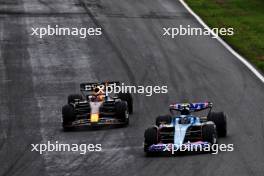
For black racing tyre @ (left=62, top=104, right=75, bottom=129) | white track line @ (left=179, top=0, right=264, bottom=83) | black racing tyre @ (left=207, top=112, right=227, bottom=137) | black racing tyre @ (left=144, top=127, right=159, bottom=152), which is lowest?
black racing tyre @ (left=144, top=127, right=159, bottom=152)

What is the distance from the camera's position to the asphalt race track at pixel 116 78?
20016mm

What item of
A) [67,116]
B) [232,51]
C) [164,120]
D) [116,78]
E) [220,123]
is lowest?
[220,123]

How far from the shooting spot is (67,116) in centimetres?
2378

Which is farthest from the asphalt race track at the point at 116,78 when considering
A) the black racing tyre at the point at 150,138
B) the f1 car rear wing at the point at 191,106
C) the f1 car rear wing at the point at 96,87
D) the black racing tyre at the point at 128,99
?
the f1 car rear wing at the point at 96,87

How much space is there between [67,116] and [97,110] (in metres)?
0.81

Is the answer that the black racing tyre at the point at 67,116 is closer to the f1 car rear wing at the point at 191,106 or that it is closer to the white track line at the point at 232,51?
the f1 car rear wing at the point at 191,106

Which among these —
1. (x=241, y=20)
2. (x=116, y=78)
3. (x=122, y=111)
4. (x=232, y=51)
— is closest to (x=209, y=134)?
(x=122, y=111)

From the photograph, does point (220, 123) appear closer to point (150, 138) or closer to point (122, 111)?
point (150, 138)

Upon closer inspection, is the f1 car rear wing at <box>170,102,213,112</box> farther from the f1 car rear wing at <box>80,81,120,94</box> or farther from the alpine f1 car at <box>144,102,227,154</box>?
the f1 car rear wing at <box>80,81,120,94</box>

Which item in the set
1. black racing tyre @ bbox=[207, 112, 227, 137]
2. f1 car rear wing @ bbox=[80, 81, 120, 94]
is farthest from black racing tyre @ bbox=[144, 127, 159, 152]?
f1 car rear wing @ bbox=[80, 81, 120, 94]

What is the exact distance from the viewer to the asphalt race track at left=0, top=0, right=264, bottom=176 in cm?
2002

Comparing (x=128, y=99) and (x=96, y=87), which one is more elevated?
(x=96, y=87)

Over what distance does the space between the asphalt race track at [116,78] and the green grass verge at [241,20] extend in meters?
0.74

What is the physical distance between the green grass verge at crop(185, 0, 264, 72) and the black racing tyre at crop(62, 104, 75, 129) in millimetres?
8665
